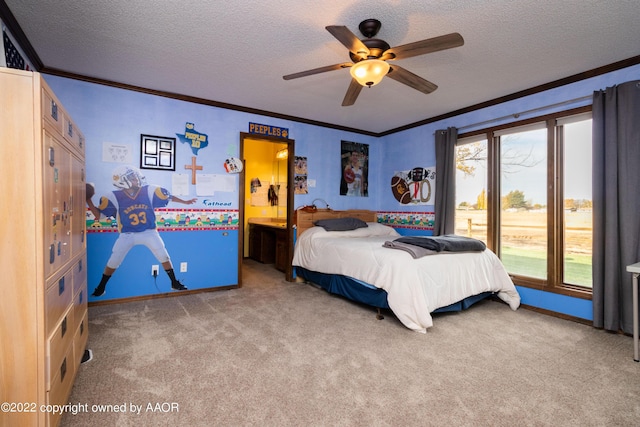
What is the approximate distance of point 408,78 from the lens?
90.7 inches

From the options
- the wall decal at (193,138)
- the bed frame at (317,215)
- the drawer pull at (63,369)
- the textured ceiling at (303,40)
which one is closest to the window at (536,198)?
the textured ceiling at (303,40)

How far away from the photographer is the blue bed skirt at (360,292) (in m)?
2.90

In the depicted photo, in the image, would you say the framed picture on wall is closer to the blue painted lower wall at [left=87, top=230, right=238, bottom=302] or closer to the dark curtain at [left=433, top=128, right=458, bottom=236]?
the blue painted lower wall at [left=87, top=230, right=238, bottom=302]

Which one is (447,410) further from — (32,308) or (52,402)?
(32,308)

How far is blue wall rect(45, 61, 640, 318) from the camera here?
310 centimetres

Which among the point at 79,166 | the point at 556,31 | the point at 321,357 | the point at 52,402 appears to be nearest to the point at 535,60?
the point at 556,31

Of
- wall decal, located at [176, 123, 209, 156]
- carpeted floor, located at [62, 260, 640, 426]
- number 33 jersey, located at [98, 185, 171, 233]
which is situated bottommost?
carpeted floor, located at [62, 260, 640, 426]

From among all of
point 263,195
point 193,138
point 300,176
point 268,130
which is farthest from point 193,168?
point 263,195

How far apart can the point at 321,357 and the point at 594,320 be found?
2.56 meters

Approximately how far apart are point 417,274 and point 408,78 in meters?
1.62

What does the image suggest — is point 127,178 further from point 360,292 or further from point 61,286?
point 360,292

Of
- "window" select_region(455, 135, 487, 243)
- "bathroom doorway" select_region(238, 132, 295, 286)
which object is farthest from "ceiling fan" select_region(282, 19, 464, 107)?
"bathroom doorway" select_region(238, 132, 295, 286)

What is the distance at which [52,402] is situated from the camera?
1.31 meters

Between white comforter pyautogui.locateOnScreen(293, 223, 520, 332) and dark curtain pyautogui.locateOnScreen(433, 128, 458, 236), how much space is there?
0.81 meters
